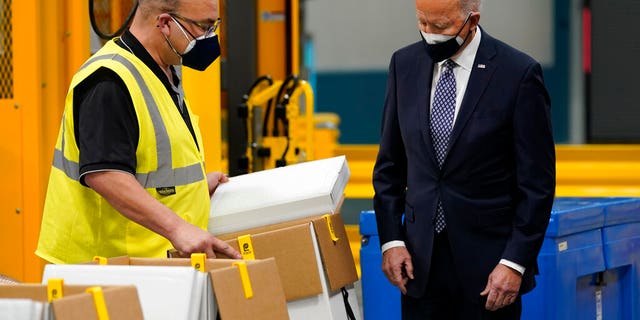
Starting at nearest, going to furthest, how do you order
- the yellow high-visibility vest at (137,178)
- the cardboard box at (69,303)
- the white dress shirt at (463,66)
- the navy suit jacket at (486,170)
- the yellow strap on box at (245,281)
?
the cardboard box at (69,303), the yellow strap on box at (245,281), the yellow high-visibility vest at (137,178), the navy suit jacket at (486,170), the white dress shirt at (463,66)

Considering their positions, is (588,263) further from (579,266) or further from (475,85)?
(475,85)

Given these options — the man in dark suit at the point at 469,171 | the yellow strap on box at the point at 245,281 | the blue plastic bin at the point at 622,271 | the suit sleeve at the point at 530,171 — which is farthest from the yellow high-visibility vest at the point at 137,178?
the blue plastic bin at the point at 622,271

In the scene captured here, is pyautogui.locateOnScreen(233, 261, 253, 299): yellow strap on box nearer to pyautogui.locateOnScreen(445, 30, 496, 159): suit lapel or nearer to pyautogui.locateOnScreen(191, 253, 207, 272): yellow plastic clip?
pyautogui.locateOnScreen(191, 253, 207, 272): yellow plastic clip

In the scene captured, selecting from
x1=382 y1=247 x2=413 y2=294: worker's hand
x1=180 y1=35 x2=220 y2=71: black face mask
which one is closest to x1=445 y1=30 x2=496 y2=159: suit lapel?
x1=382 y1=247 x2=413 y2=294: worker's hand

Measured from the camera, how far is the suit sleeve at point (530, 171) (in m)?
3.40

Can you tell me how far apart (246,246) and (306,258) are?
192 millimetres

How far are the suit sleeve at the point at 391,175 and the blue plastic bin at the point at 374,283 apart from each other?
115 centimetres

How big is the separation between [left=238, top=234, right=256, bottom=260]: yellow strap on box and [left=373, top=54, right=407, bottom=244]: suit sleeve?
0.49 metres

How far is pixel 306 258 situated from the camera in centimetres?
346

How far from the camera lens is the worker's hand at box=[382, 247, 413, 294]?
359 cm

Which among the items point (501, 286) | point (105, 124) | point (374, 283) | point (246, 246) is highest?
point (105, 124)

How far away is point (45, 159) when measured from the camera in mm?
4664

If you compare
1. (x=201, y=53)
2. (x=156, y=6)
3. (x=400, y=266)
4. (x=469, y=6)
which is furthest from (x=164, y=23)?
(x=400, y=266)

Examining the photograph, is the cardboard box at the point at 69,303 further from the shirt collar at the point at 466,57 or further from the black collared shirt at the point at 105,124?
the shirt collar at the point at 466,57
